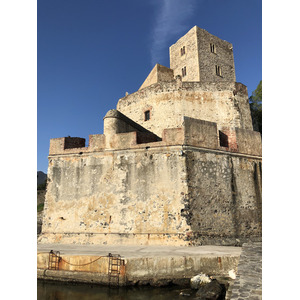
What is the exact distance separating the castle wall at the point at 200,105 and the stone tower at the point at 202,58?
9.82m

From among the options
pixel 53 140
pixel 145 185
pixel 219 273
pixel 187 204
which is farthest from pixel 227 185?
pixel 53 140

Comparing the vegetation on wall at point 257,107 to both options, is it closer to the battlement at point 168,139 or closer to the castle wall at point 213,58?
the castle wall at point 213,58

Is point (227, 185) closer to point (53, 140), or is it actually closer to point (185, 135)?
point (185, 135)

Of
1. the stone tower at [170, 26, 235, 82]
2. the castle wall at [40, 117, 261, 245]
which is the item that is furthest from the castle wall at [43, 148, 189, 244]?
the stone tower at [170, 26, 235, 82]

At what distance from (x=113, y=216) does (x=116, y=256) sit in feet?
9.95

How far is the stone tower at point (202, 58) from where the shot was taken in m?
25.6

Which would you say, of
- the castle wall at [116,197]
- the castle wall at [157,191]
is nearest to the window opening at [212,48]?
the castle wall at [157,191]

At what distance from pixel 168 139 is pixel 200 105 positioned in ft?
24.2

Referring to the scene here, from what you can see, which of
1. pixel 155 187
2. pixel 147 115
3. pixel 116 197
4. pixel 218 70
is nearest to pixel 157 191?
pixel 155 187

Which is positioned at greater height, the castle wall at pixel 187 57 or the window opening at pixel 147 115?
the castle wall at pixel 187 57

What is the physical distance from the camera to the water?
5215mm

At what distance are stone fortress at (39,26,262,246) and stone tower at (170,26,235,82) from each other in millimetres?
17038

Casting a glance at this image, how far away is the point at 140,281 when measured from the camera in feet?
18.3
